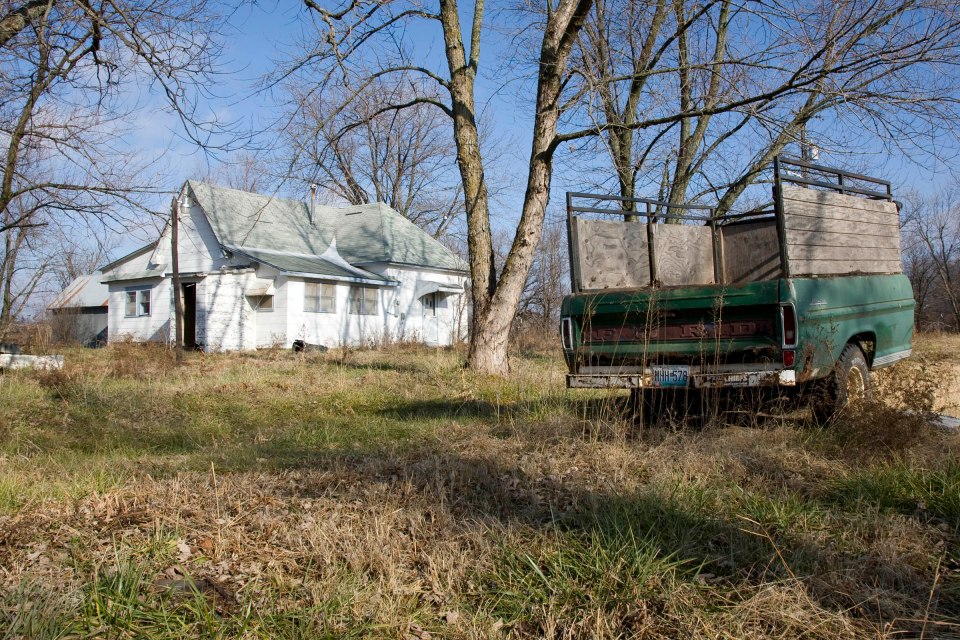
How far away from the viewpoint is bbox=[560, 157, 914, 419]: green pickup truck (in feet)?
19.5

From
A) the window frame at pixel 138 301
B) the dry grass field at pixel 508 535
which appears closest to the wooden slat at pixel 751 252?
the dry grass field at pixel 508 535

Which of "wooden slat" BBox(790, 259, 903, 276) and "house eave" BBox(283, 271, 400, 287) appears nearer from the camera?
"wooden slat" BBox(790, 259, 903, 276)

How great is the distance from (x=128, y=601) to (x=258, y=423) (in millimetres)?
5508

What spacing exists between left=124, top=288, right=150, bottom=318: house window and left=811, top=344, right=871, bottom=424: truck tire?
24.3 meters

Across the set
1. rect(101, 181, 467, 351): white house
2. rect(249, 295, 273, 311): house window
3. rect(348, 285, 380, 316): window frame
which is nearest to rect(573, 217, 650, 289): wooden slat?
rect(101, 181, 467, 351): white house

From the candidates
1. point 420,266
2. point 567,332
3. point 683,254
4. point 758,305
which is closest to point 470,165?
point 683,254

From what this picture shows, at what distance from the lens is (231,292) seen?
2350 cm

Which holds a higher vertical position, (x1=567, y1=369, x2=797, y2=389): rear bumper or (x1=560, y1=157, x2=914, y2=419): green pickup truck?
(x1=560, y1=157, x2=914, y2=419): green pickup truck

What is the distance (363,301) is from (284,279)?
362 cm

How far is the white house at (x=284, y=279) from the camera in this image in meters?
23.5

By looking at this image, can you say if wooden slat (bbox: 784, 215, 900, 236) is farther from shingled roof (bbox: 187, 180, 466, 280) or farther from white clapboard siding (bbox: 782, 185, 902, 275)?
shingled roof (bbox: 187, 180, 466, 280)

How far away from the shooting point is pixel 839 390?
6.27 m

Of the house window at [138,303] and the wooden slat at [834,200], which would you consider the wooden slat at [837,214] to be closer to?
the wooden slat at [834,200]

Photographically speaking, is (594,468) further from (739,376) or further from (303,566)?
(303,566)
